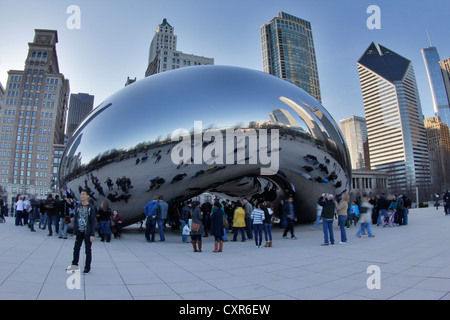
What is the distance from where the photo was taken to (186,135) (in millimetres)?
8625

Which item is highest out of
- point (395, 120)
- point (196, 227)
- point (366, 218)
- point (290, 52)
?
point (290, 52)

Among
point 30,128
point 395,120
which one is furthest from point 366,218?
point 395,120

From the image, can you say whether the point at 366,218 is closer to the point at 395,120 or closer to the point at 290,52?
the point at 395,120

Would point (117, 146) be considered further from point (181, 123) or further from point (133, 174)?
point (181, 123)

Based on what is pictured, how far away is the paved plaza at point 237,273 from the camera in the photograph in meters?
3.62

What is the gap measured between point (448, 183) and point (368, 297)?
81.4 m

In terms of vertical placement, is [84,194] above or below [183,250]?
above

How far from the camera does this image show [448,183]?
6706 cm

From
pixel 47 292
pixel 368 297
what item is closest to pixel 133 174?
pixel 47 292

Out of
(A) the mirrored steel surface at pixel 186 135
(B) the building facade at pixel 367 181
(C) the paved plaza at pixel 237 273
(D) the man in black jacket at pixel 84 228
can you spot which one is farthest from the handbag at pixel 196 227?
(B) the building facade at pixel 367 181

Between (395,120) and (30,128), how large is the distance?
15053 cm

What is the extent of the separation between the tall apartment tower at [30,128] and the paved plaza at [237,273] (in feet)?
361

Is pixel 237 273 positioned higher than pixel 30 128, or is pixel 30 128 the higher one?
pixel 30 128

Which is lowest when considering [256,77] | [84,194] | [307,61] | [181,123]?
[84,194]
